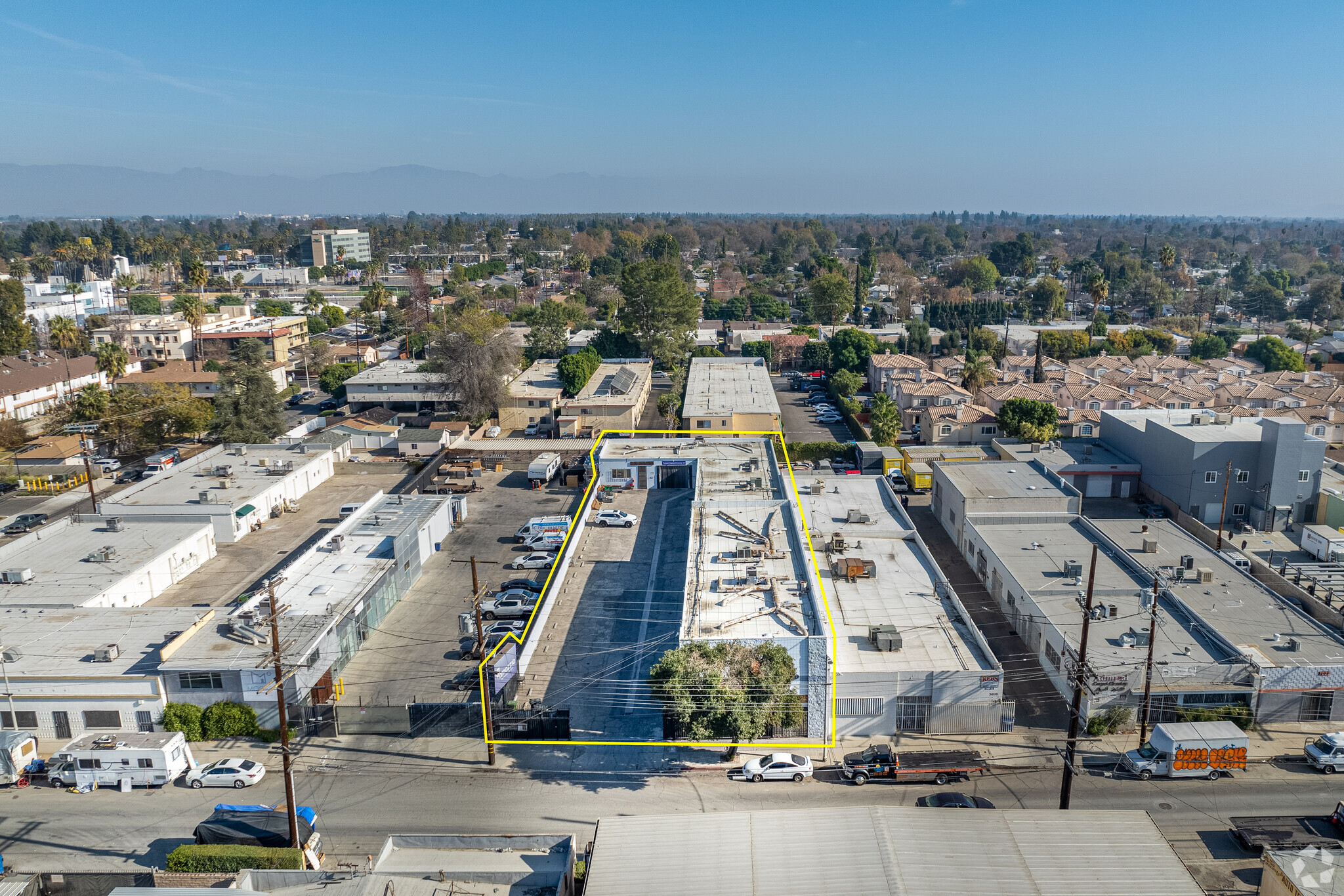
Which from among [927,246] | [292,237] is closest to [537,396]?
[927,246]

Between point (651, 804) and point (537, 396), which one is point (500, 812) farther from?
point (537, 396)

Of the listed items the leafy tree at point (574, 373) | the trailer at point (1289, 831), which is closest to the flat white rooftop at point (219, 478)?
the leafy tree at point (574, 373)

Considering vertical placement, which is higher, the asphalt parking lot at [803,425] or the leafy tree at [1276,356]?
the leafy tree at [1276,356]

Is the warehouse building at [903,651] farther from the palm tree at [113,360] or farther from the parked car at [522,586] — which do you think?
the palm tree at [113,360]

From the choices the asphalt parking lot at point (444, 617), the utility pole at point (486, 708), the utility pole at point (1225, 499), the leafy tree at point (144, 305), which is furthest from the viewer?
the leafy tree at point (144, 305)

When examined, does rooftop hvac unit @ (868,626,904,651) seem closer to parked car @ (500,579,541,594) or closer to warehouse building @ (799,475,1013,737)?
warehouse building @ (799,475,1013,737)

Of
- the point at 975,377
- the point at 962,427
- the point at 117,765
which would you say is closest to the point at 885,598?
the point at 117,765
